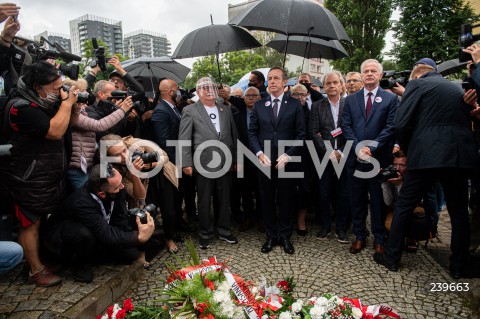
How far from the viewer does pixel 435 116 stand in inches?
143

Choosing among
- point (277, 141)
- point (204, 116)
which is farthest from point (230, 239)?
Answer: point (204, 116)

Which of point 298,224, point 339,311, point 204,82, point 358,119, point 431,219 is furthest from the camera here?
point 298,224

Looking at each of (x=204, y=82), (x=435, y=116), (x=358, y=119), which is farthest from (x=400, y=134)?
(x=204, y=82)

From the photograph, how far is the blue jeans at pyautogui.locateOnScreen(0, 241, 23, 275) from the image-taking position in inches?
106

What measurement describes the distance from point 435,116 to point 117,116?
3.43 m

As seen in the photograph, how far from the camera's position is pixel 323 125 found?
494 centimetres

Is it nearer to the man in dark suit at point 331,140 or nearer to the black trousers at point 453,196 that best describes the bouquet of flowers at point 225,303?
the black trousers at point 453,196

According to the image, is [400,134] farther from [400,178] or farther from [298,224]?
[298,224]

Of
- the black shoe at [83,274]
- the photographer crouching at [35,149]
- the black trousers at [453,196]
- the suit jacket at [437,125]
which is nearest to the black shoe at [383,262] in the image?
the black trousers at [453,196]

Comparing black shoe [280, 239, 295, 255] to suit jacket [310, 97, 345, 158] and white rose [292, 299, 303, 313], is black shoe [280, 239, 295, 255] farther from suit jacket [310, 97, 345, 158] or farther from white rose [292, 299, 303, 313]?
white rose [292, 299, 303, 313]

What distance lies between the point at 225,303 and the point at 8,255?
5.66 feet

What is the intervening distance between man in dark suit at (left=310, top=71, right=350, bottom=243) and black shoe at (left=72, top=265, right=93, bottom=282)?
3002mm

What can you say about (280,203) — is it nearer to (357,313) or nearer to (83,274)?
(357,313)

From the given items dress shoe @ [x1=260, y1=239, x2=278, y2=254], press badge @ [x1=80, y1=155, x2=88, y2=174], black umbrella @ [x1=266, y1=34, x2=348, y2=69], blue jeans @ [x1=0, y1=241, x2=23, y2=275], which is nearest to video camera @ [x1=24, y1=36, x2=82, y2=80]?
press badge @ [x1=80, y1=155, x2=88, y2=174]
